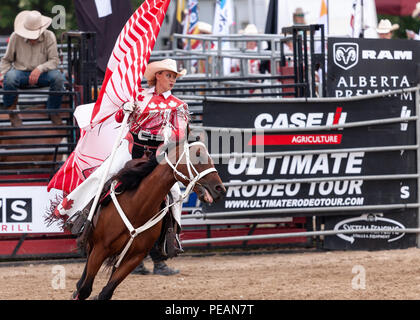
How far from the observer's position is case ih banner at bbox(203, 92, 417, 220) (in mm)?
10266

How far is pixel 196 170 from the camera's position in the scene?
6516mm

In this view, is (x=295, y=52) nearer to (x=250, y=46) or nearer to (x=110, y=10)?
(x=110, y=10)

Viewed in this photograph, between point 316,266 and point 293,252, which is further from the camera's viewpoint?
point 293,252

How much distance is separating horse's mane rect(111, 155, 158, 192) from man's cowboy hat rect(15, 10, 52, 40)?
14.1ft

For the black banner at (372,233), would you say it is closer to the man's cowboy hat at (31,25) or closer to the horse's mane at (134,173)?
the horse's mane at (134,173)

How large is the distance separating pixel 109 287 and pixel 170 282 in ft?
7.05

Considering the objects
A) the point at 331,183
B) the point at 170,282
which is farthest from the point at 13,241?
the point at 331,183

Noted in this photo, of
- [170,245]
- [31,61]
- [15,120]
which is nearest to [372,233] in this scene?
[170,245]

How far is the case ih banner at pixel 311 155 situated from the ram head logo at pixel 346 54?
518 millimetres

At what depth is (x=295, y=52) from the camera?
10.8m

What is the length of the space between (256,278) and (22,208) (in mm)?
3035

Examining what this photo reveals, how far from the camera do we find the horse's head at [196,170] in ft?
21.0

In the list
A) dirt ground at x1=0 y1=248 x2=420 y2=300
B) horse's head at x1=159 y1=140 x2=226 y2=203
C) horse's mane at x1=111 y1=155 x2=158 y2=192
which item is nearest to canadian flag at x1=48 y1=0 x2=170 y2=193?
horse's mane at x1=111 y1=155 x2=158 y2=192

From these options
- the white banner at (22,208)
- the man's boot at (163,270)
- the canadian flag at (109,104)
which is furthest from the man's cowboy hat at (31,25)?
the man's boot at (163,270)
